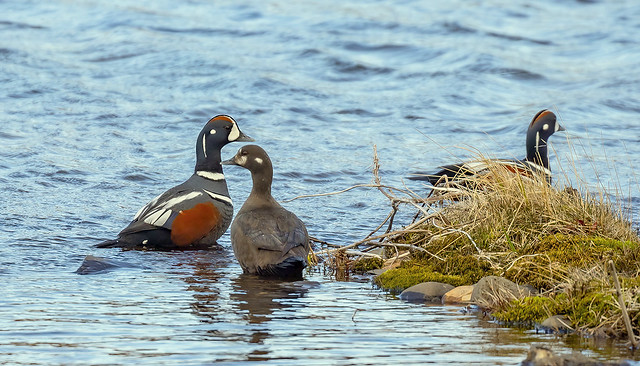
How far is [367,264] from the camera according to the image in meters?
8.55

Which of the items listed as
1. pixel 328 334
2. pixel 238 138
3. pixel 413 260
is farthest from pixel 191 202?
pixel 328 334

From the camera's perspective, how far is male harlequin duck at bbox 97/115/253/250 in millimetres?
10141

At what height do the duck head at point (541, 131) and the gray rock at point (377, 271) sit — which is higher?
the duck head at point (541, 131)

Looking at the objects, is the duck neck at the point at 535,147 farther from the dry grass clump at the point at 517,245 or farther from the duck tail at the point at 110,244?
the duck tail at the point at 110,244

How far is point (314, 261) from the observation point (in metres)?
8.84

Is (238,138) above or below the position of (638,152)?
above

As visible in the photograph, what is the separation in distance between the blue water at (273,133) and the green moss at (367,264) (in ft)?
1.50

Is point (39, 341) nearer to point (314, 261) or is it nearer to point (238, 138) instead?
point (314, 261)

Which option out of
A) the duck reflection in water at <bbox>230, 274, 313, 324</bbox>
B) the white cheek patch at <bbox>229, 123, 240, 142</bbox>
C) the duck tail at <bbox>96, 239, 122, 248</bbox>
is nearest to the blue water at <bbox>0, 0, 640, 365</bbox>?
the duck reflection in water at <bbox>230, 274, 313, 324</bbox>

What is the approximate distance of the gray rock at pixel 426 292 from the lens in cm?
737

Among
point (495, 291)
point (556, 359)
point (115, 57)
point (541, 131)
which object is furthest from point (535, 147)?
point (115, 57)

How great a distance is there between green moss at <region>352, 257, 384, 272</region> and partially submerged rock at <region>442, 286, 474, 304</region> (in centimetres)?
131

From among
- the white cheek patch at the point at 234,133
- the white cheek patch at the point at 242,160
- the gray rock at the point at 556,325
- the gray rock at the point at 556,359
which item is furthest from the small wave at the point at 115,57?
the gray rock at the point at 556,359

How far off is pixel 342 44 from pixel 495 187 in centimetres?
1595
